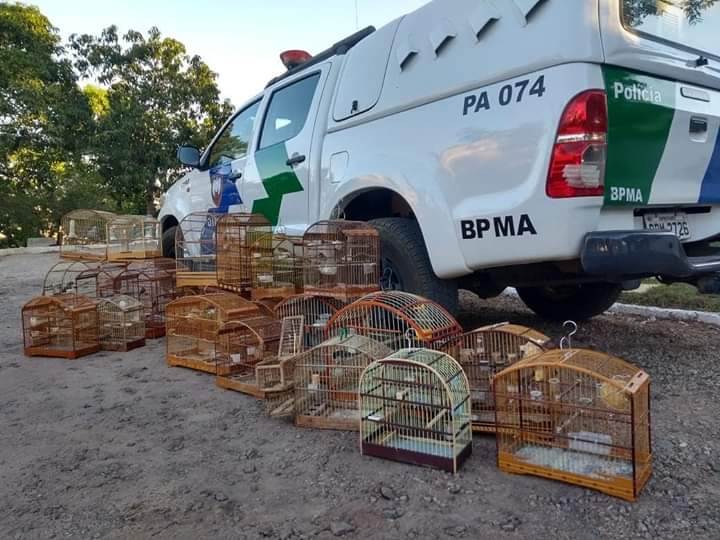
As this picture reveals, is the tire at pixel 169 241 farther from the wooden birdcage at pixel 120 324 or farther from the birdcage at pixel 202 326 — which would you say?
the birdcage at pixel 202 326

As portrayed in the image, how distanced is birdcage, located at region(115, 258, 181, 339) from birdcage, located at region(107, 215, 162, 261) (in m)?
0.14

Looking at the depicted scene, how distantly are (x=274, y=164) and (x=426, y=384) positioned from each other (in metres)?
2.96

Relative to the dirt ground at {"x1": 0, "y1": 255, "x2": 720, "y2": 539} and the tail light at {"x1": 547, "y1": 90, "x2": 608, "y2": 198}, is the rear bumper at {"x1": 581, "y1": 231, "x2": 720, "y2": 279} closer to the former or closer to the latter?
the tail light at {"x1": 547, "y1": 90, "x2": 608, "y2": 198}

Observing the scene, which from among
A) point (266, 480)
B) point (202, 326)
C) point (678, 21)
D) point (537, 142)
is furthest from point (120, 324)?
point (678, 21)

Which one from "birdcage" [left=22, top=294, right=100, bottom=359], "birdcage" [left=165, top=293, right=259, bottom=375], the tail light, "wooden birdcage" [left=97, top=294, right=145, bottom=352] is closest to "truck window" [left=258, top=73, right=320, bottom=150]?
"birdcage" [left=165, top=293, right=259, bottom=375]

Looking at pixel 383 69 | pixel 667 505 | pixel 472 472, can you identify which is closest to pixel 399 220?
pixel 383 69

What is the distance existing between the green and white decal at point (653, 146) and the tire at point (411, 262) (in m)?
1.12

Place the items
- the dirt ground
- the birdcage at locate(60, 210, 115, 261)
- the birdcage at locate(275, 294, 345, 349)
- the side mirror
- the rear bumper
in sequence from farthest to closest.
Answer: the side mirror
the birdcage at locate(60, 210, 115, 261)
the birdcage at locate(275, 294, 345, 349)
the rear bumper
the dirt ground

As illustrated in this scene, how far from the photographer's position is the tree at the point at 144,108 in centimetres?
1561

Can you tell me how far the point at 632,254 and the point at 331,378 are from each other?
1579 mm

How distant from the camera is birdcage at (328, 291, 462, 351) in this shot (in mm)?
2725

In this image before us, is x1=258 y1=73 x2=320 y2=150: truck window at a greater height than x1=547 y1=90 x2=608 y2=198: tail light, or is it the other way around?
x1=258 y1=73 x2=320 y2=150: truck window

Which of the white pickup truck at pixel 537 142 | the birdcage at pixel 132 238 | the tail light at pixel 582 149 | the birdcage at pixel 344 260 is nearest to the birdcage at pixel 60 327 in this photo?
the birdcage at pixel 132 238

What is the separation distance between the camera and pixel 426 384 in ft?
7.21
